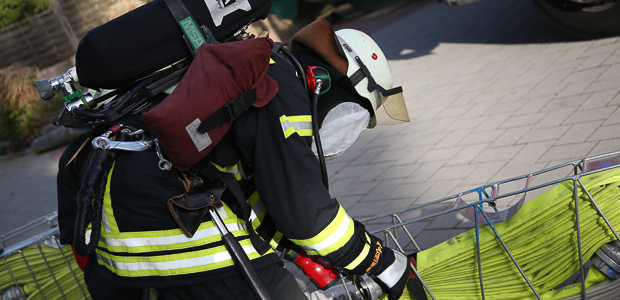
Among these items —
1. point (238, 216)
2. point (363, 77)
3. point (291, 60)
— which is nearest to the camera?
point (238, 216)

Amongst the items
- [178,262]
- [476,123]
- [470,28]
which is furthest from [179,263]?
[470,28]

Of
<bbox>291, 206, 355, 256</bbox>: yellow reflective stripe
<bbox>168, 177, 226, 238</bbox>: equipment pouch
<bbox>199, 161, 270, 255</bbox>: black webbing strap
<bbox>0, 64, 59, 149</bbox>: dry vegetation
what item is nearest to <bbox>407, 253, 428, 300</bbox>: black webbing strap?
<bbox>291, 206, 355, 256</bbox>: yellow reflective stripe

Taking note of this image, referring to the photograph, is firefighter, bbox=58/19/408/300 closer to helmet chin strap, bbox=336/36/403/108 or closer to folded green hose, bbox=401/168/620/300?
helmet chin strap, bbox=336/36/403/108

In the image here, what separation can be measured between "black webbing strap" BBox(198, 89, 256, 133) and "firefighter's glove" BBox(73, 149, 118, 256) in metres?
0.42

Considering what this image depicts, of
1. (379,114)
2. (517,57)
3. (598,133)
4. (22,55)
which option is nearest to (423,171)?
(598,133)

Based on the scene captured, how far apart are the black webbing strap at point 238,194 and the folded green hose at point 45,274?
1770mm

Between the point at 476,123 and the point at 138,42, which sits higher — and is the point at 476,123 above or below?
below

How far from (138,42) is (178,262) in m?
0.86

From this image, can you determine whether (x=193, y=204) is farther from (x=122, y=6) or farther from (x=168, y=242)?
(x=122, y=6)

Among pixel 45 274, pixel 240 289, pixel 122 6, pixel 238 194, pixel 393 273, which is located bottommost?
pixel 393 273

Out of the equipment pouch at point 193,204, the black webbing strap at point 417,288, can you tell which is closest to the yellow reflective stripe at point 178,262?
the equipment pouch at point 193,204

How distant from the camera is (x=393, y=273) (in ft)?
6.78

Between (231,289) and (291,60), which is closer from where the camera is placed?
(231,289)

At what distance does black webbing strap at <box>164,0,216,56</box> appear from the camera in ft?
6.04
